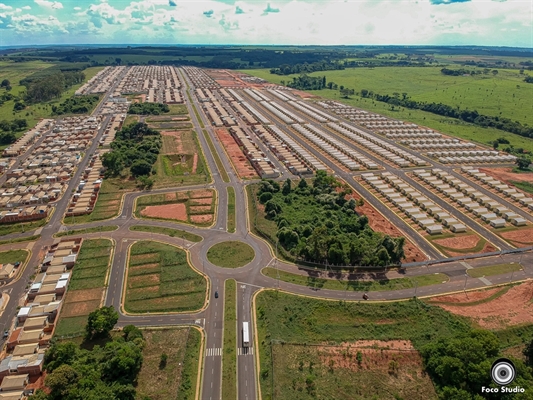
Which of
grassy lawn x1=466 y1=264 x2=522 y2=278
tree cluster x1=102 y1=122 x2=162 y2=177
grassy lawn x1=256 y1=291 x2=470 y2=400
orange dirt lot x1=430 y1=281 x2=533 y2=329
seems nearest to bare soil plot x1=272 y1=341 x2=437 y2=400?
grassy lawn x1=256 y1=291 x2=470 y2=400

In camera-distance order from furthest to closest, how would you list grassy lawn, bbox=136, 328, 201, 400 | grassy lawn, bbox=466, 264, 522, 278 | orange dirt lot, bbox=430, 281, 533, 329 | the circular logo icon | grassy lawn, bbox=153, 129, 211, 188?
grassy lawn, bbox=153, 129, 211, 188 → grassy lawn, bbox=466, 264, 522, 278 → orange dirt lot, bbox=430, 281, 533, 329 → grassy lawn, bbox=136, 328, 201, 400 → the circular logo icon

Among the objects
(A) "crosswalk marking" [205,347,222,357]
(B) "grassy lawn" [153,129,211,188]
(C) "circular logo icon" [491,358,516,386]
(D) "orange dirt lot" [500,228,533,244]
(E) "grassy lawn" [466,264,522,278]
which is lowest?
(A) "crosswalk marking" [205,347,222,357]

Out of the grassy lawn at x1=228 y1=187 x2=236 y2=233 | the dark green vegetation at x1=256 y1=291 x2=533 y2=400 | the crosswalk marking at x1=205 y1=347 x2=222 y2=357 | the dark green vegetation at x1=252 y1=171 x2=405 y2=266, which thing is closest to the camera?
the dark green vegetation at x1=256 y1=291 x2=533 y2=400

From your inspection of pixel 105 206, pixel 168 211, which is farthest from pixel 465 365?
pixel 105 206

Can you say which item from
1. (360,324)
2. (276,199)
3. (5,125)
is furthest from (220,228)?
(5,125)

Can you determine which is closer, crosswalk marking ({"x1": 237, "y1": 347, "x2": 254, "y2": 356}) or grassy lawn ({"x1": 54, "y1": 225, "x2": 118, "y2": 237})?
crosswalk marking ({"x1": 237, "y1": 347, "x2": 254, "y2": 356})

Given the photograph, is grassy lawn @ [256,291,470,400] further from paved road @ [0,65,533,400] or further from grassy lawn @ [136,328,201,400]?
grassy lawn @ [136,328,201,400]

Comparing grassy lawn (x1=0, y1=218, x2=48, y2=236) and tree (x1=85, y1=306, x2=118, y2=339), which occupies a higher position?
tree (x1=85, y1=306, x2=118, y2=339)

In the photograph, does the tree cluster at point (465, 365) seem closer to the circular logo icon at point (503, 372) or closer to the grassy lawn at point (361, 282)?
the circular logo icon at point (503, 372)
